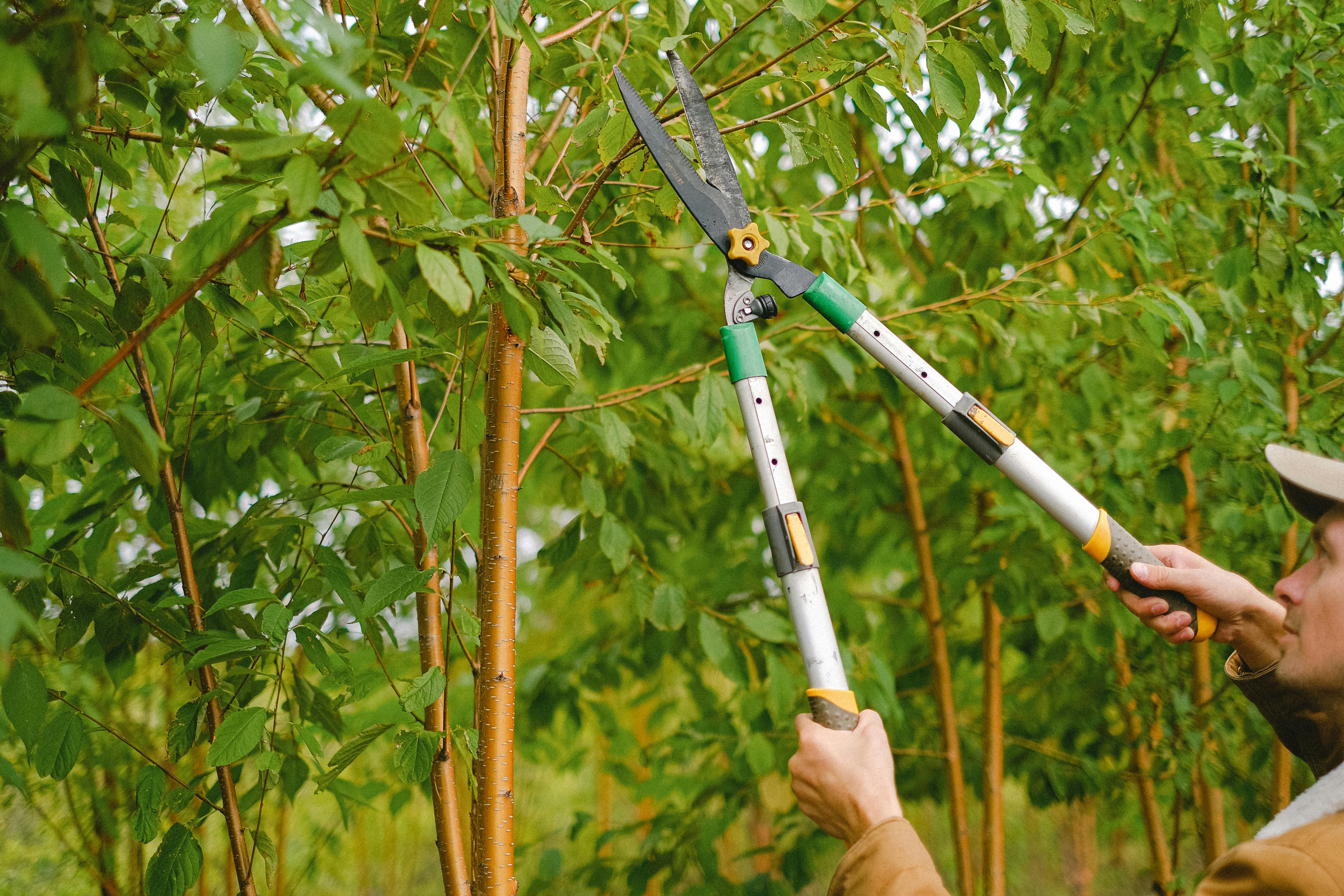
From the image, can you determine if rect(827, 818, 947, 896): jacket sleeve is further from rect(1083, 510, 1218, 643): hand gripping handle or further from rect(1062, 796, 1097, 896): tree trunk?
rect(1062, 796, 1097, 896): tree trunk

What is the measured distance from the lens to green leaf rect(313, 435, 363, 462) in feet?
4.52

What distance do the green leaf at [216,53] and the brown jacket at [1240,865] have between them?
1.07m

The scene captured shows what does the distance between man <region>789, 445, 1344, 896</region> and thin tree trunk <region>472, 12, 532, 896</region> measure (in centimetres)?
48

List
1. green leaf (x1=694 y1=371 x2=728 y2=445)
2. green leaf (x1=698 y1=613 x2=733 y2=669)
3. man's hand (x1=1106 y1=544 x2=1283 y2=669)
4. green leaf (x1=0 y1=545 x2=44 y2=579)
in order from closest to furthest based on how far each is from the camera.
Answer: green leaf (x1=0 y1=545 x2=44 y2=579)
man's hand (x1=1106 y1=544 x2=1283 y2=669)
green leaf (x1=694 y1=371 x2=728 y2=445)
green leaf (x1=698 y1=613 x2=733 y2=669)

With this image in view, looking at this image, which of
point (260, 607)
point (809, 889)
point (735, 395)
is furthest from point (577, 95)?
point (809, 889)

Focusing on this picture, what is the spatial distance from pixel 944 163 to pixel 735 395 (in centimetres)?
120

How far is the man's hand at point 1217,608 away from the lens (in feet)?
→ 4.77

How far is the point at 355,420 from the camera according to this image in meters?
1.54

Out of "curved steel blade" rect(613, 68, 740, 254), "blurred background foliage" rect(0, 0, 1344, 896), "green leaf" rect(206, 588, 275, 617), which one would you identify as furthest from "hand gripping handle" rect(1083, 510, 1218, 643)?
"green leaf" rect(206, 588, 275, 617)

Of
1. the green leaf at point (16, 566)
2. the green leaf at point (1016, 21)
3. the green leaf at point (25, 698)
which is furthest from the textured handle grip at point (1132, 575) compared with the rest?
the green leaf at point (25, 698)

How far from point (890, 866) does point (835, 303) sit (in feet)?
2.56

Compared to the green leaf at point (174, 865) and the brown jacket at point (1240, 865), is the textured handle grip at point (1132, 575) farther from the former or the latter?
the green leaf at point (174, 865)

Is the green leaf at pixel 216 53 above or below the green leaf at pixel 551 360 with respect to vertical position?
above

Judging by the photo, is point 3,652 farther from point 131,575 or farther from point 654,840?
point 654,840
